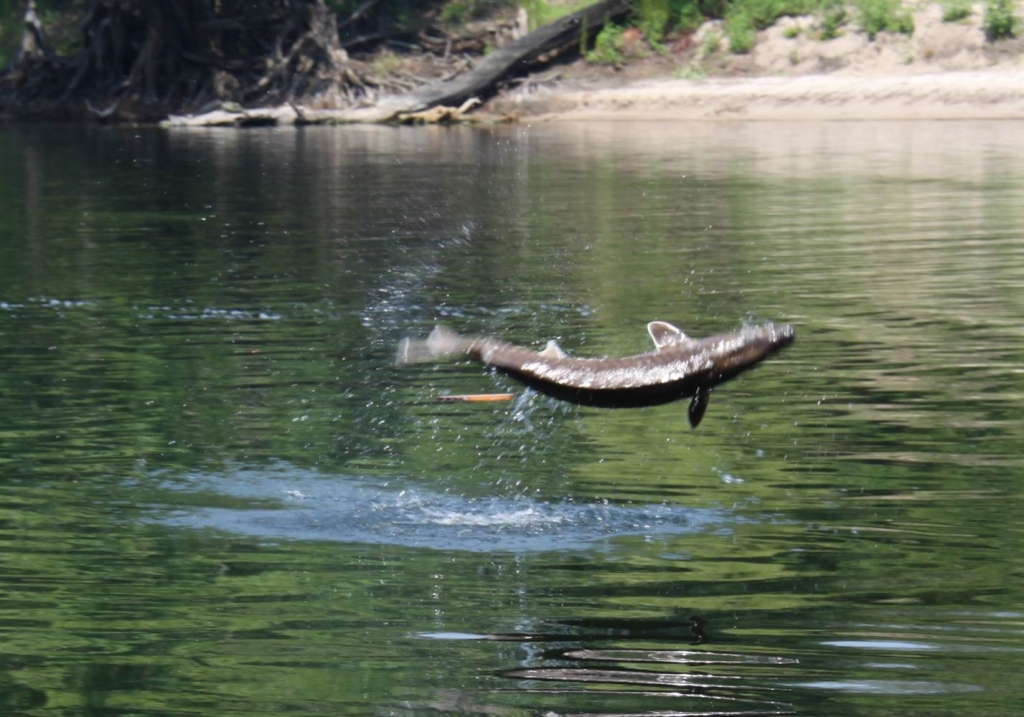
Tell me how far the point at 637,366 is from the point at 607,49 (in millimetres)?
36710

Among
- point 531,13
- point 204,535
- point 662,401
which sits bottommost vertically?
point 204,535

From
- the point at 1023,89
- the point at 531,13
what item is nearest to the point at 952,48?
the point at 1023,89

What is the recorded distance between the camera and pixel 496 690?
5965mm

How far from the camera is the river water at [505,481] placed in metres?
6.22

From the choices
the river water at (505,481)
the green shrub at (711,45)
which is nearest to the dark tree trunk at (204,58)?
the green shrub at (711,45)

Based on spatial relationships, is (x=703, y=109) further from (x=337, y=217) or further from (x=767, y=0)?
(x=337, y=217)

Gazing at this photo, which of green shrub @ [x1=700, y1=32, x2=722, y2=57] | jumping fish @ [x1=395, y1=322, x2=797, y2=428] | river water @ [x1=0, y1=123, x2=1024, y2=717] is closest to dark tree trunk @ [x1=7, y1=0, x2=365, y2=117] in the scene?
green shrub @ [x1=700, y1=32, x2=722, y2=57]

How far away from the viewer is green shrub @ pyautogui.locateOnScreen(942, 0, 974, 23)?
39219mm

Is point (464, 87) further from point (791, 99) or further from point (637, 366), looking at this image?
point (637, 366)

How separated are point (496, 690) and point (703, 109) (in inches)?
1408

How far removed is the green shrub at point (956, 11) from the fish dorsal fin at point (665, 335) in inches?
1336

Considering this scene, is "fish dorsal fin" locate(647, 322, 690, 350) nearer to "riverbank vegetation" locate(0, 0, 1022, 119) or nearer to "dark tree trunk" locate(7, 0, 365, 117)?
"riverbank vegetation" locate(0, 0, 1022, 119)

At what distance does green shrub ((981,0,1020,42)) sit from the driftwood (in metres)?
9.30

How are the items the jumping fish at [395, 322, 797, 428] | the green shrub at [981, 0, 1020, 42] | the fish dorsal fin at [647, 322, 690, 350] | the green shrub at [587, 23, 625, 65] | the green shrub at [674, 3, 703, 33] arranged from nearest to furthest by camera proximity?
1. the jumping fish at [395, 322, 797, 428]
2. the fish dorsal fin at [647, 322, 690, 350]
3. the green shrub at [981, 0, 1020, 42]
4. the green shrub at [587, 23, 625, 65]
5. the green shrub at [674, 3, 703, 33]
